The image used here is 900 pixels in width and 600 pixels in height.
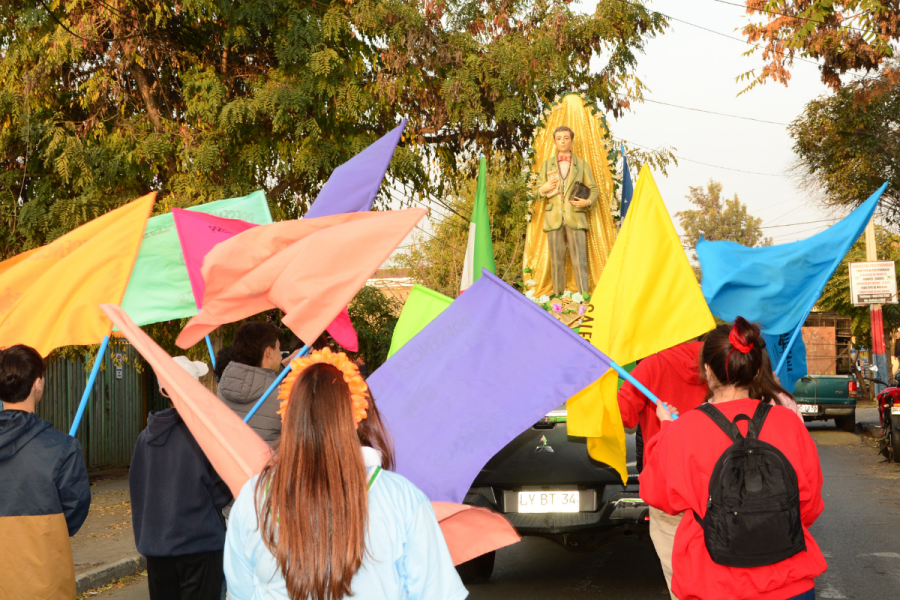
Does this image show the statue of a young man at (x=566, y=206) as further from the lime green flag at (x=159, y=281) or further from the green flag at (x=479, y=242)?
the lime green flag at (x=159, y=281)

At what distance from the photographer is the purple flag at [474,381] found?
3.57 metres

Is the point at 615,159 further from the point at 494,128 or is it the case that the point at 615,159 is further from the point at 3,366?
the point at 3,366

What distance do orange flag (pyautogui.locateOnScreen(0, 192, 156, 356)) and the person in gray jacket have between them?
0.67 meters

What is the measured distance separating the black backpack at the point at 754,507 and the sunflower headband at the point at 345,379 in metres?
1.32

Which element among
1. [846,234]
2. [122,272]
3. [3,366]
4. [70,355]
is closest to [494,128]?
[70,355]

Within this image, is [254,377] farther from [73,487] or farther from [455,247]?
[455,247]

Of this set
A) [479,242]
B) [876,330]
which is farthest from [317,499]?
[876,330]

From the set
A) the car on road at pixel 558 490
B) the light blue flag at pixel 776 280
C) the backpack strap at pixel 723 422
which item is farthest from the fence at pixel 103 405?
the backpack strap at pixel 723 422

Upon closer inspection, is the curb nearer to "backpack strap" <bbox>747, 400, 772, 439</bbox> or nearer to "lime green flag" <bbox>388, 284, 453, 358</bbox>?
"lime green flag" <bbox>388, 284, 453, 358</bbox>

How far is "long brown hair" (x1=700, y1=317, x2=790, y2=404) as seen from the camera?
323 centimetres

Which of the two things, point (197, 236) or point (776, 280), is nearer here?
point (197, 236)

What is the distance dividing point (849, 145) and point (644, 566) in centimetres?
1492

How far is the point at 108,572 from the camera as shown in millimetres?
7180

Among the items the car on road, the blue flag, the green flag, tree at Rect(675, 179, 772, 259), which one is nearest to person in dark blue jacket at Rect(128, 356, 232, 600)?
the car on road
